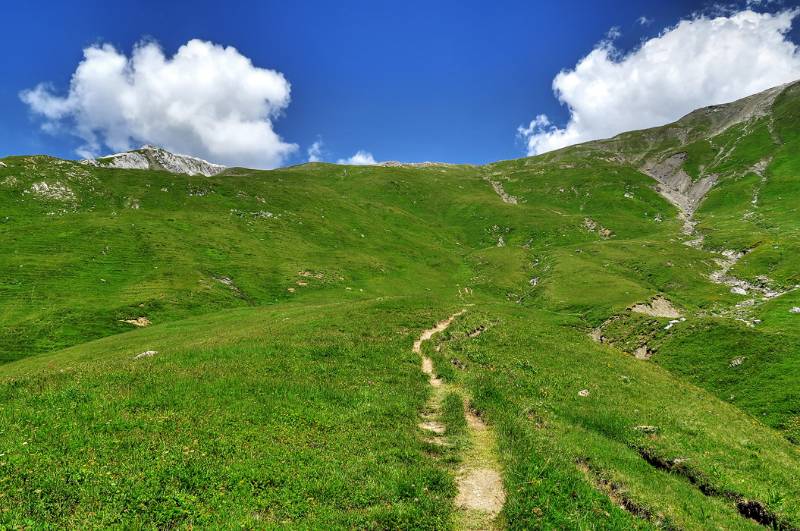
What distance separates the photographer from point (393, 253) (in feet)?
343

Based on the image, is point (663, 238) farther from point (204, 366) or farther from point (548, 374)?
point (204, 366)

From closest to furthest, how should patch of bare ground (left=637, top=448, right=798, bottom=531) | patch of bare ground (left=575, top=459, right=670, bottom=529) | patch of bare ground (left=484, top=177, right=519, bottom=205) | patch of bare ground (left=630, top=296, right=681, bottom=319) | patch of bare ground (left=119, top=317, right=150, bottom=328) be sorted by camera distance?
patch of bare ground (left=575, top=459, right=670, bottom=529) → patch of bare ground (left=637, top=448, right=798, bottom=531) → patch of bare ground (left=119, top=317, right=150, bottom=328) → patch of bare ground (left=630, top=296, right=681, bottom=319) → patch of bare ground (left=484, top=177, right=519, bottom=205)

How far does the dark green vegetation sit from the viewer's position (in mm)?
13023

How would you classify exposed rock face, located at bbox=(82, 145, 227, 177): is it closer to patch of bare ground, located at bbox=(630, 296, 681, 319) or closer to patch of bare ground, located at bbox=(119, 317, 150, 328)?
patch of bare ground, located at bbox=(119, 317, 150, 328)

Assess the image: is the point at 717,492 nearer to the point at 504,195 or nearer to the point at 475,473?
the point at 475,473

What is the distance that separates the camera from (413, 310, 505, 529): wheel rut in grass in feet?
42.6

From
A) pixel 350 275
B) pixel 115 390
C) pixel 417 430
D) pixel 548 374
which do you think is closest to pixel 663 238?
pixel 350 275

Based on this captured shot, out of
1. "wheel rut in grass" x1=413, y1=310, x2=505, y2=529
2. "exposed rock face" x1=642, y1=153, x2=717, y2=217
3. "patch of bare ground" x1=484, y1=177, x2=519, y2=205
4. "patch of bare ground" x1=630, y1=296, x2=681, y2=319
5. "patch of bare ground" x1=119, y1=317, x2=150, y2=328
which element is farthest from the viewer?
"patch of bare ground" x1=484, y1=177, x2=519, y2=205

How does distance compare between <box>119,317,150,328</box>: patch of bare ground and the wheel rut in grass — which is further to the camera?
<box>119,317,150,328</box>: patch of bare ground

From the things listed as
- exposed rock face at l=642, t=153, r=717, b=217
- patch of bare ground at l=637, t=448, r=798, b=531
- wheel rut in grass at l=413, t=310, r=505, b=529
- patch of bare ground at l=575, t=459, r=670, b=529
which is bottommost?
patch of bare ground at l=637, t=448, r=798, b=531

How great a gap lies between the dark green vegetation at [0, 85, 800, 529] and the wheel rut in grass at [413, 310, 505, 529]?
466 mm

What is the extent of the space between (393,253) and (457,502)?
91.7 meters

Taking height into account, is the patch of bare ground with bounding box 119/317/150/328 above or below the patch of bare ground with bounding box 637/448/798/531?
above

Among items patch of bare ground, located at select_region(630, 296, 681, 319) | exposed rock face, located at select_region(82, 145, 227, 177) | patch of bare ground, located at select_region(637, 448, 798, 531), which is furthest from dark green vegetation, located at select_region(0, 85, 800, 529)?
exposed rock face, located at select_region(82, 145, 227, 177)
